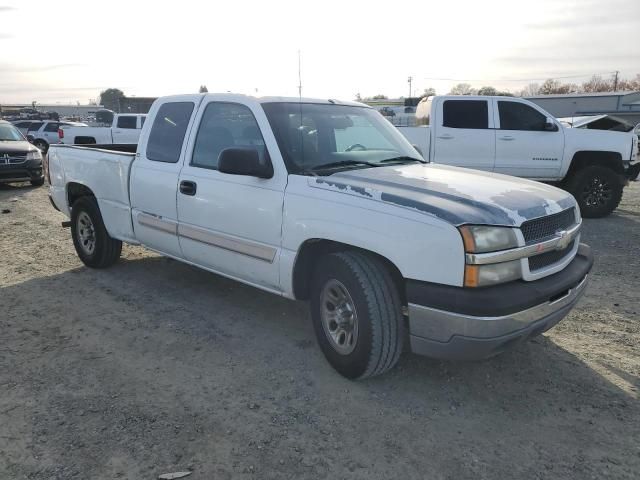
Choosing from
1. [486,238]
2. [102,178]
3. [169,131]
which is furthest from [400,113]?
[486,238]

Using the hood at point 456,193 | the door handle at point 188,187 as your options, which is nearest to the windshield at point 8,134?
the door handle at point 188,187

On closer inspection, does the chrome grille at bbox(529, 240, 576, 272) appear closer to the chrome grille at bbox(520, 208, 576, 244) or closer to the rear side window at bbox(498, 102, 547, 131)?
the chrome grille at bbox(520, 208, 576, 244)

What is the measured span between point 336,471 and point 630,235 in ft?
23.3

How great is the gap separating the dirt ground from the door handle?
3.66 feet

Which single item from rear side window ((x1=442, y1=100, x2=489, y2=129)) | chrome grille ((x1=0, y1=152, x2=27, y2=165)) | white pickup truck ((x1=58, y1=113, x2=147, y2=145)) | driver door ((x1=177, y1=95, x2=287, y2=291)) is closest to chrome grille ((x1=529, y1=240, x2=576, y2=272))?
driver door ((x1=177, y1=95, x2=287, y2=291))

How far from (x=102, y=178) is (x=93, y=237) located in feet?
2.71

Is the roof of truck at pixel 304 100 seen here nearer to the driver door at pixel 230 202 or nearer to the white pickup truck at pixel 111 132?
the driver door at pixel 230 202

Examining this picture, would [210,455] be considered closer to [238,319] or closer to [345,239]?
[345,239]

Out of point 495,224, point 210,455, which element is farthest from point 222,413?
point 495,224

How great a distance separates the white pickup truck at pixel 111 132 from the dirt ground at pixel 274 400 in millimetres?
14785

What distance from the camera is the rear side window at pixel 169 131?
4586 millimetres

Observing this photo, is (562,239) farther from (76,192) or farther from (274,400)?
(76,192)

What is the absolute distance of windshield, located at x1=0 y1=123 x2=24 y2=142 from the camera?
13.3m

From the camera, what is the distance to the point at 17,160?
41.6 ft
